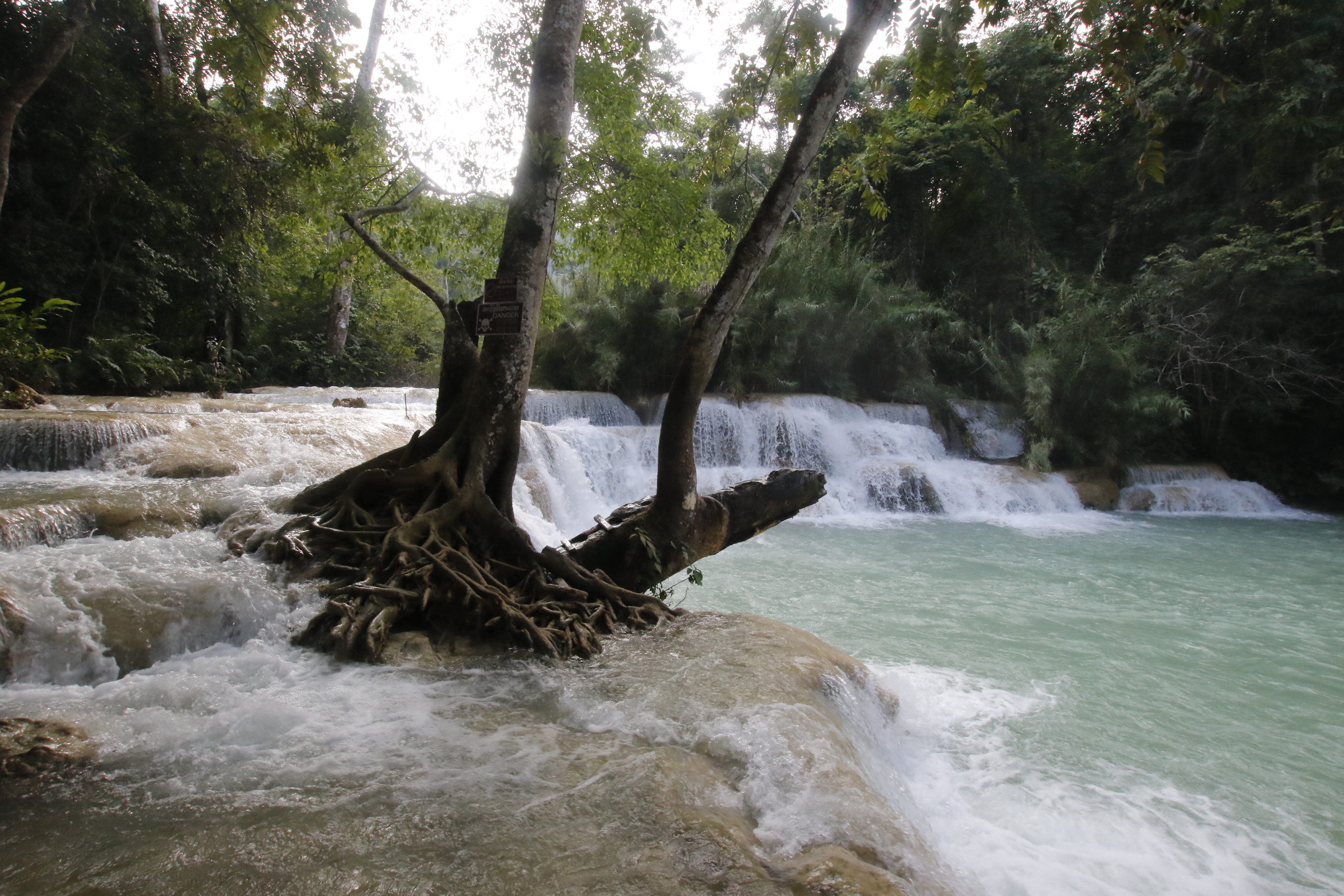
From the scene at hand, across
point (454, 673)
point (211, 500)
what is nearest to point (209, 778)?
point (454, 673)

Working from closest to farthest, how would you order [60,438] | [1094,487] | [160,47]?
1. [60,438]
2. [160,47]
3. [1094,487]

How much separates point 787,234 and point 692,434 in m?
13.5

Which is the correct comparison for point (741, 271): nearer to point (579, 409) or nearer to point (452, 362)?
point (452, 362)

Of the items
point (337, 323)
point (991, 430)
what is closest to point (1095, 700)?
point (991, 430)

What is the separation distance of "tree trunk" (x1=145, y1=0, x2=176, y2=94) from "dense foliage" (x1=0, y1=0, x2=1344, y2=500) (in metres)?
0.21

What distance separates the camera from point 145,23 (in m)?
13.7

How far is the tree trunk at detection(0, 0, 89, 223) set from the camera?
27.9ft

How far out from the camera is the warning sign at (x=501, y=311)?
15.0 ft

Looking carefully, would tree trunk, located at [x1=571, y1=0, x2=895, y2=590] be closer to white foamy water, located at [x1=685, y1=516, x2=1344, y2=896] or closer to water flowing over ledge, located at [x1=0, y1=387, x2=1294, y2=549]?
white foamy water, located at [x1=685, y1=516, x2=1344, y2=896]

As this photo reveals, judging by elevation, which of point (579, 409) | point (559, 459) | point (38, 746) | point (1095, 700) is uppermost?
point (579, 409)

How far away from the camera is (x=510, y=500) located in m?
4.88

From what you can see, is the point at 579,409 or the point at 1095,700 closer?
the point at 1095,700

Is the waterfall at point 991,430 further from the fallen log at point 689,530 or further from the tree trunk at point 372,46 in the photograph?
the tree trunk at point 372,46

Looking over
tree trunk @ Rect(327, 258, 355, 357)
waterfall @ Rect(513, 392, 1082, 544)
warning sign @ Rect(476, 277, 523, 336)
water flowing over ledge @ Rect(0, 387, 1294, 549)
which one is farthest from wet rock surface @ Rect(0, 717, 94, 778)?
tree trunk @ Rect(327, 258, 355, 357)
